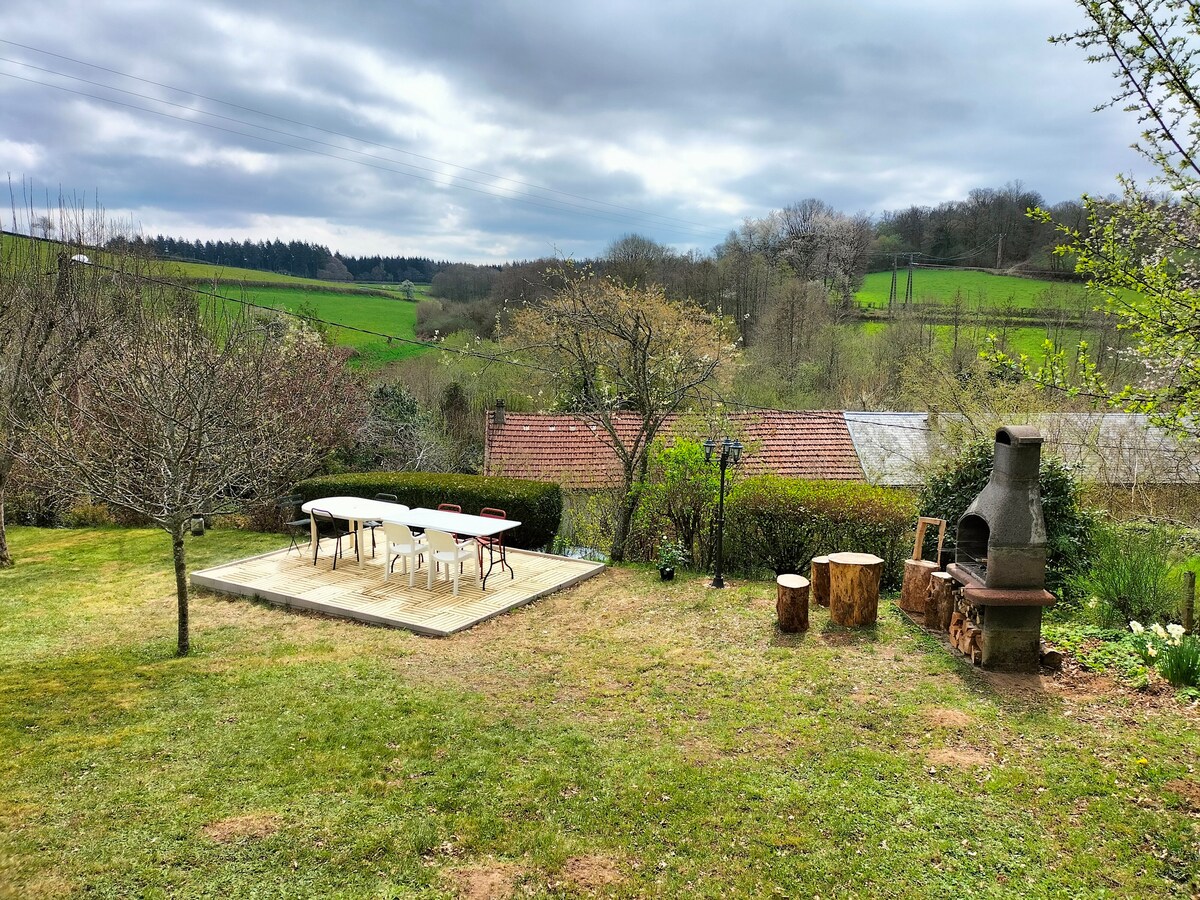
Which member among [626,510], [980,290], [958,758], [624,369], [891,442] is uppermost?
[980,290]

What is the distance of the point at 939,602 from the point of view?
710 centimetres

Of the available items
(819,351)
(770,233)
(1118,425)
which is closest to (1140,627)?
(1118,425)

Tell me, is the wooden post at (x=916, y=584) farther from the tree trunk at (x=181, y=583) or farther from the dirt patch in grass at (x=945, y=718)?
the tree trunk at (x=181, y=583)

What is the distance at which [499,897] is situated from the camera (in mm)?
3496

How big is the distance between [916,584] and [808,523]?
257cm

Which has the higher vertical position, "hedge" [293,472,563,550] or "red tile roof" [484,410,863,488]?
"red tile roof" [484,410,863,488]

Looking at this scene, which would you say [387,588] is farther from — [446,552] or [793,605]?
[793,605]

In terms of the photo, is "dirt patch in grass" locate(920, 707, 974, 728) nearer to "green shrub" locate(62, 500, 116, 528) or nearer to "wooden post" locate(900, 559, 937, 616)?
"wooden post" locate(900, 559, 937, 616)

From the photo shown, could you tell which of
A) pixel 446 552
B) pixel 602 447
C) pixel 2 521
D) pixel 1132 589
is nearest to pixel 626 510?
pixel 446 552

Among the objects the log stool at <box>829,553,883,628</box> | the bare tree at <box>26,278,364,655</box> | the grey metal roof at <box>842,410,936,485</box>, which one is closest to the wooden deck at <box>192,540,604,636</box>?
the bare tree at <box>26,278,364,655</box>

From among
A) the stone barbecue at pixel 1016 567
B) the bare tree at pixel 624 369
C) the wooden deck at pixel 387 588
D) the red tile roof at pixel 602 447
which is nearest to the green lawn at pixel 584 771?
the stone barbecue at pixel 1016 567

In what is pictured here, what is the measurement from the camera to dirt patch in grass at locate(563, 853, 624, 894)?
11.8 feet

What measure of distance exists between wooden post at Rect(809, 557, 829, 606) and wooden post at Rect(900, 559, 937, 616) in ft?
2.82

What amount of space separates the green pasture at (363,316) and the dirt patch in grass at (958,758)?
68.4ft
